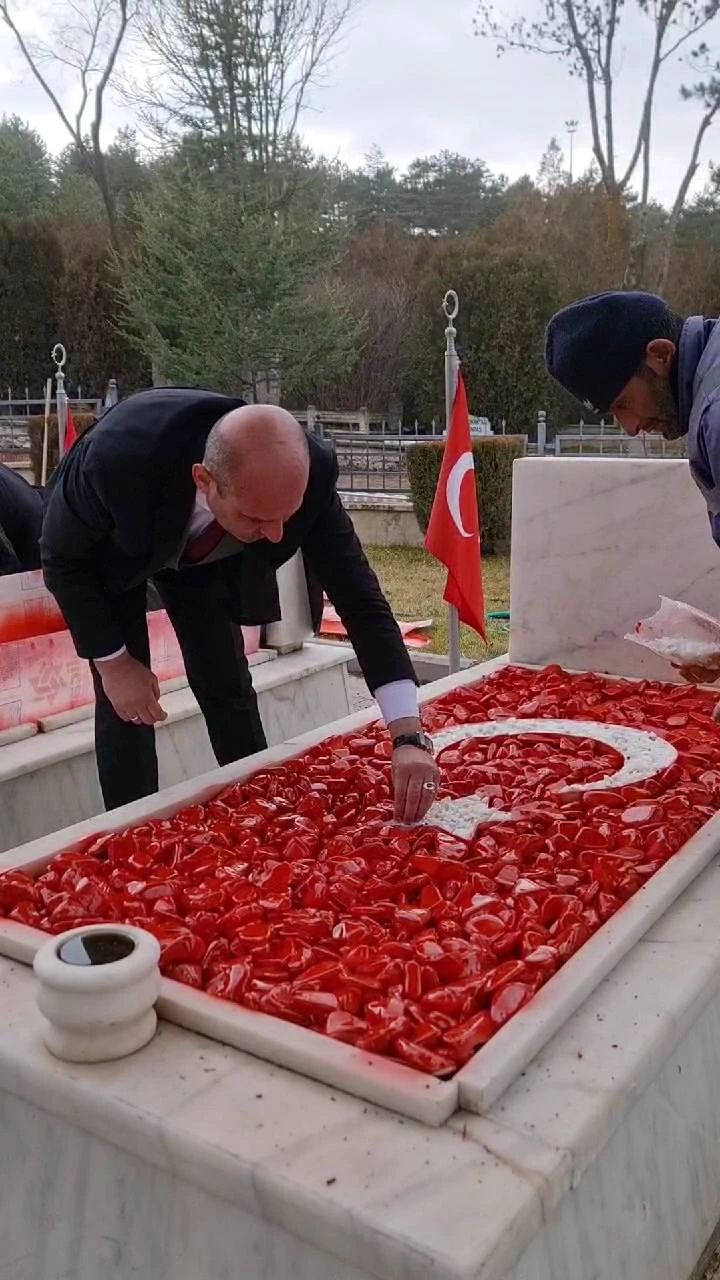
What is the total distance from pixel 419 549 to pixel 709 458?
8.50 meters

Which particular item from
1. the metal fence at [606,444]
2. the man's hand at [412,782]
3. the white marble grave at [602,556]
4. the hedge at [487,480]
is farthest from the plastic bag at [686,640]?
the metal fence at [606,444]

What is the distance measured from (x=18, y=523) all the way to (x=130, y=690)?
1.38m

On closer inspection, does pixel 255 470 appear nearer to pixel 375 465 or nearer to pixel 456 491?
pixel 456 491

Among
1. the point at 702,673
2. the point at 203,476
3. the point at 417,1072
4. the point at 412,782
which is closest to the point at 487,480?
the point at 702,673

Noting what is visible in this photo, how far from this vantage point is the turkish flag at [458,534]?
469 cm

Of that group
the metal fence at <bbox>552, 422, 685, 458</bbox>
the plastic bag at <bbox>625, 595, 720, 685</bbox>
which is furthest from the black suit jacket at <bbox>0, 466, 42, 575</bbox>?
the metal fence at <bbox>552, 422, 685, 458</bbox>

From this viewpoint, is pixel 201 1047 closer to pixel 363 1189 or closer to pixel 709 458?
pixel 363 1189

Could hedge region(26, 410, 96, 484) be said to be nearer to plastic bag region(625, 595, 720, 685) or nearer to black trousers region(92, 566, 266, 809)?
black trousers region(92, 566, 266, 809)

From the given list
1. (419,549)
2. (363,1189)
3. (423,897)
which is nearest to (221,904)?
(423,897)

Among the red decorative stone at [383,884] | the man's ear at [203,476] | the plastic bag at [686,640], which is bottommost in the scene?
the red decorative stone at [383,884]

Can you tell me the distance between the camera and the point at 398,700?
2451 mm

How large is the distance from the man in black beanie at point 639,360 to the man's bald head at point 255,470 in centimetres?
62

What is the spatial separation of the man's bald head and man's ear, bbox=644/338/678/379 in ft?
2.41

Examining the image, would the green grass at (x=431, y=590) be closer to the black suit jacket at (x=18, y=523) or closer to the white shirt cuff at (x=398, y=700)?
the black suit jacket at (x=18, y=523)
